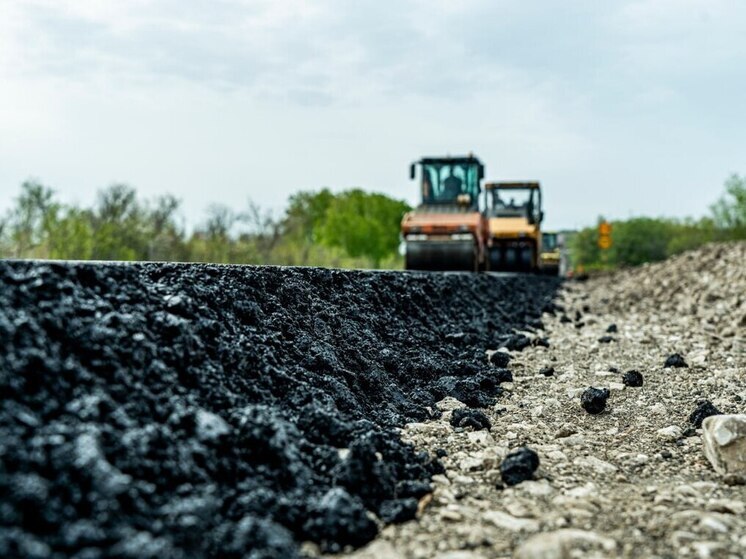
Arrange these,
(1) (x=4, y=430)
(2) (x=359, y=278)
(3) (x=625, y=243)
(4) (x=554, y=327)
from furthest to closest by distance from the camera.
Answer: (3) (x=625, y=243) → (4) (x=554, y=327) → (2) (x=359, y=278) → (1) (x=4, y=430)

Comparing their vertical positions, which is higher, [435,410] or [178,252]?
[178,252]

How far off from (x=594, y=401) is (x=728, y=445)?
118 centimetres

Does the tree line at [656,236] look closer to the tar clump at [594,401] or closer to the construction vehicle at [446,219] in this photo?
the construction vehicle at [446,219]

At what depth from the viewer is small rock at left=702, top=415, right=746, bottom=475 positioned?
3.42m

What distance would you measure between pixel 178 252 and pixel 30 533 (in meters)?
20.0

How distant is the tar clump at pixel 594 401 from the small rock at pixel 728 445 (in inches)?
40.1

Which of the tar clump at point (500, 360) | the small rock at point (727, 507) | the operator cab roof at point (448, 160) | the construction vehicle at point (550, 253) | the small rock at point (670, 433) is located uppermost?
the operator cab roof at point (448, 160)

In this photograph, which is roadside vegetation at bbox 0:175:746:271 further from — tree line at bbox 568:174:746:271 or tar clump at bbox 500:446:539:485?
tar clump at bbox 500:446:539:485

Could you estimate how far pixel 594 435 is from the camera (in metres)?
4.19

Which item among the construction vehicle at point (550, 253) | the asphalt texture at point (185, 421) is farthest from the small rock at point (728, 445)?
the construction vehicle at point (550, 253)

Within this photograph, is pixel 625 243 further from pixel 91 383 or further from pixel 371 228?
pixel 91 383

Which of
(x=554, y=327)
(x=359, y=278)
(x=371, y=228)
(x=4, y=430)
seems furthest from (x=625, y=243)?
(x=4, y=430)

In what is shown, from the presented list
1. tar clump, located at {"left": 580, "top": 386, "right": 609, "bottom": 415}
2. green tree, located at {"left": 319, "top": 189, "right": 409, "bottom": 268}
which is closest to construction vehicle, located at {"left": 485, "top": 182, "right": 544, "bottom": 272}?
tar clump, located at {"left": 580, "top": 386, "right": 609, "bottom": 415}

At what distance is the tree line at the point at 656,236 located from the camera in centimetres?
4372
